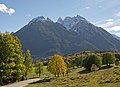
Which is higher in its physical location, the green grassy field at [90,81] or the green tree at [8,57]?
the green tree at [8,57]

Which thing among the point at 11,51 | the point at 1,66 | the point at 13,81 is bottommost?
the point at 13,81

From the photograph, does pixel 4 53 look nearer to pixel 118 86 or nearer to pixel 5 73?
pixel 5 73

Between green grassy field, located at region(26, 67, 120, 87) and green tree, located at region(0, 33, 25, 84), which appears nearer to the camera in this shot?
green grassy field, located at region(26, 67, 120, 87)

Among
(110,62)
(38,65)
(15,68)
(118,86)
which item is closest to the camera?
(118,86)

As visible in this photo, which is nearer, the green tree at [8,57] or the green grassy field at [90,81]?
the green grassy field at [90,81]

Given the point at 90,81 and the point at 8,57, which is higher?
the point at 8,57

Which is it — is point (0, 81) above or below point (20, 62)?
below

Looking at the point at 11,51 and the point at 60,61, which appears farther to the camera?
the point at 60,61

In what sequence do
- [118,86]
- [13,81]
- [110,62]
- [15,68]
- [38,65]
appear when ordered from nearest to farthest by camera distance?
[118,86] → [15,68] → [13,81] → [38,65] → [110,62]

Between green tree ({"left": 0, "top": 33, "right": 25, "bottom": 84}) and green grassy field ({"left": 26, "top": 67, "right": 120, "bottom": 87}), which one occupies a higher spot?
green tree ({"left": 0, "top": 33, "right": 25, "bottom": 84})

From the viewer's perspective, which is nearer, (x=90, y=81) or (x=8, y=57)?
(x=90, y=81)

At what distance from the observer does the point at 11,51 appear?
67.0m

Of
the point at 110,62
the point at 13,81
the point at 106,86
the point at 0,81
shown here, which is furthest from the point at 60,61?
the point at 110,62

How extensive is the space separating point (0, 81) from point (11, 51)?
959 cm
